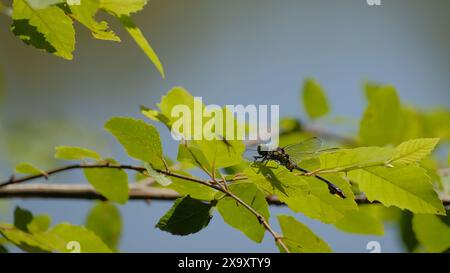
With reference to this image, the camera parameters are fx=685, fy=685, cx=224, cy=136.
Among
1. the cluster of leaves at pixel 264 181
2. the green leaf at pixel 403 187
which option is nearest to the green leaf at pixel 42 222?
the cluster of leaves at pixel 264 181

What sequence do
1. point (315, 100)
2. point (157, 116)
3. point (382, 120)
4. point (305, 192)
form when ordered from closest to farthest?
point (305, 192), point (157, 116), point (382, 120), point (315, 100)

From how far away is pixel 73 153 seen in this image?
861mm

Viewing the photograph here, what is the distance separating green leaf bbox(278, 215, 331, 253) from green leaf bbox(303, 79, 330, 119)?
634 mm

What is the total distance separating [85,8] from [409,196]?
0.40 metres

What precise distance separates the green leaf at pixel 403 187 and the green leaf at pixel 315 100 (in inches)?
27.0

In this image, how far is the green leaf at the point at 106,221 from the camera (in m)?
1.27

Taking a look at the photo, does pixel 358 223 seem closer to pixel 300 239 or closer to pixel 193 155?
pixel 300 239

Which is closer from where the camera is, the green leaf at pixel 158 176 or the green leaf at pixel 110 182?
the green leaf at pixel 158 176

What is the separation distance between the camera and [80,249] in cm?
87

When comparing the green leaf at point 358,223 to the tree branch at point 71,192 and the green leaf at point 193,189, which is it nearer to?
the tree branch at point 71,192

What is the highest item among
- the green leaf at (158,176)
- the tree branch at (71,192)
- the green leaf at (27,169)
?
the green leaf at (158,176)

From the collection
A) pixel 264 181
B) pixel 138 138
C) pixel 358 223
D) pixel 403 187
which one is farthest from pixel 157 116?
pixel 358 223

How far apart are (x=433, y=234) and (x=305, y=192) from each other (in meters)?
0.34
